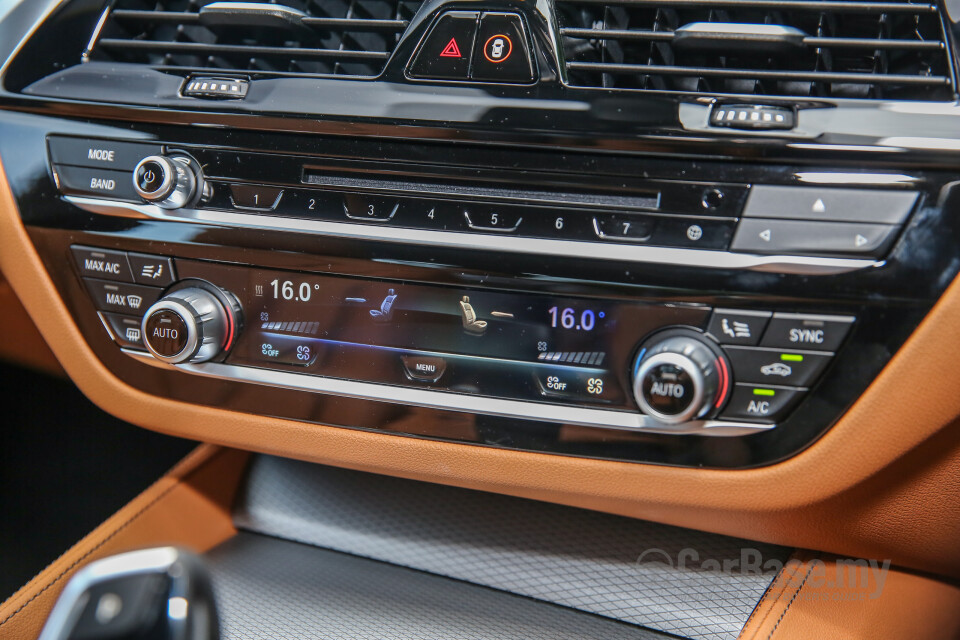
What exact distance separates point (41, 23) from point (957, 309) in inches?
40.9

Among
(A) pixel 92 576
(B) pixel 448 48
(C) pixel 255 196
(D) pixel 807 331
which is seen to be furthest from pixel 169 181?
(D) pixel 807 331

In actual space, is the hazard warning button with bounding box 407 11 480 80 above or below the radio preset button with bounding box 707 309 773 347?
above

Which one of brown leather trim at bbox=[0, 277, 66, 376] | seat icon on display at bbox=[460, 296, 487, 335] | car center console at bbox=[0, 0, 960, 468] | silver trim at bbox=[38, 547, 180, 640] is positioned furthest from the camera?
brown leather trim at bbox=[0, 277, 66, 376]

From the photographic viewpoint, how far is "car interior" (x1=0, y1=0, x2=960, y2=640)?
68 centimetres

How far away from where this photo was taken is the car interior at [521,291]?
26.8 inches

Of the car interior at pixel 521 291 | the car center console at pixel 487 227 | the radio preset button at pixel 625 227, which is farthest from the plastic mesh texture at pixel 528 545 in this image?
the radio preset button at pixel 625 227

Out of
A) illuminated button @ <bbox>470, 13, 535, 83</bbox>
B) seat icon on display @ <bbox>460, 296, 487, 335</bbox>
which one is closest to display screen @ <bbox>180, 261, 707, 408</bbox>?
seat icon on display @ <bbox>460, 296, 487, 335</bbox>

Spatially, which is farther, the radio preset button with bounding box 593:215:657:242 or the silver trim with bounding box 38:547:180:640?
the radio preset button with bounding box 593:215:657:242

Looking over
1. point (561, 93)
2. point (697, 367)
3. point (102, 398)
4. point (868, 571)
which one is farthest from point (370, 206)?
point (868, 571)

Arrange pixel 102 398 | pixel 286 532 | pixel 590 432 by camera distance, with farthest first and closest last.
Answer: pixel 286 532
pixel 102 398
pixel 590 432

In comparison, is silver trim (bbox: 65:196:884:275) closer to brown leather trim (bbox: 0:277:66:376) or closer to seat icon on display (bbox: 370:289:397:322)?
seat icon on display (bbox: 370:289:397:322)

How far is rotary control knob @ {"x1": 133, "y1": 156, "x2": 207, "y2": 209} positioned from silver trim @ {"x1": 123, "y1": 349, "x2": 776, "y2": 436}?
0.19 metres

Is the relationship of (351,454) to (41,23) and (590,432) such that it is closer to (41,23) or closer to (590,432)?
(590,432)

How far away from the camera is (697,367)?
0.69 metres
